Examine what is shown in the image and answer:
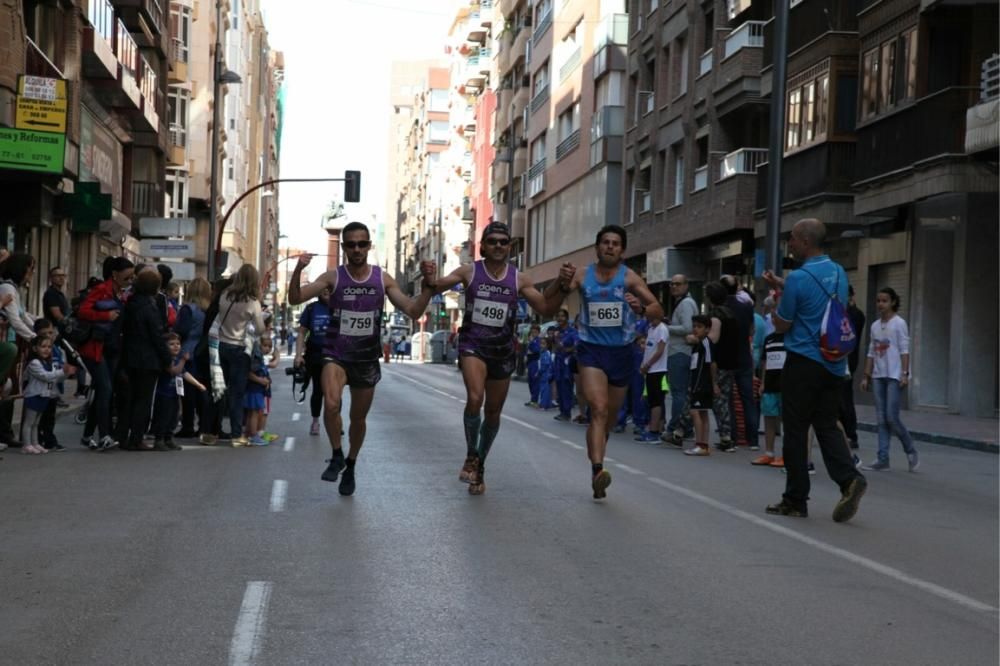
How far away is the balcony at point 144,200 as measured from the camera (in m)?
45.0

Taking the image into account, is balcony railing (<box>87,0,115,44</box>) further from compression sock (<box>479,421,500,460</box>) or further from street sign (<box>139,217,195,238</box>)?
compression sock (<box>479,421,500,460</box>)

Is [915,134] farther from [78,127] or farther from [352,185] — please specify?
[352,185]

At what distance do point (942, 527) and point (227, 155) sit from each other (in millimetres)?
70605

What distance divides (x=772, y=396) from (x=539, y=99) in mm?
53657

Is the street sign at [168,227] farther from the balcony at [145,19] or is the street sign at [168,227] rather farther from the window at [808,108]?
the window at [808,108]

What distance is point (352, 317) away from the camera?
36.4ft

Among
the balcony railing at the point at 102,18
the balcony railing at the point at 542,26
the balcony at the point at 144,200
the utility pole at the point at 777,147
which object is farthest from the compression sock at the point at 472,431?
the balcony railing at the point at 542,26

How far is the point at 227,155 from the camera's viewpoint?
78.2 meters

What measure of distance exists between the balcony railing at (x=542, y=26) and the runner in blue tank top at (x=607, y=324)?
177 feet

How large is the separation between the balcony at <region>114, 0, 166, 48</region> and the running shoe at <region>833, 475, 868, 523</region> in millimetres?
31535

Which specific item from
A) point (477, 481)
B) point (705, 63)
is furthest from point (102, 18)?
point (477, 481)

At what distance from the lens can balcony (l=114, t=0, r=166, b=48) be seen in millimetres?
39062

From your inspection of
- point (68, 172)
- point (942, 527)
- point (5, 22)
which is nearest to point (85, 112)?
point (68, 172)

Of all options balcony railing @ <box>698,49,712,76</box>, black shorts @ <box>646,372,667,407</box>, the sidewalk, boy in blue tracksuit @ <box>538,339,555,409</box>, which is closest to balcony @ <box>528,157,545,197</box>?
balcony railing @ <box>698,49,712,76</box>
